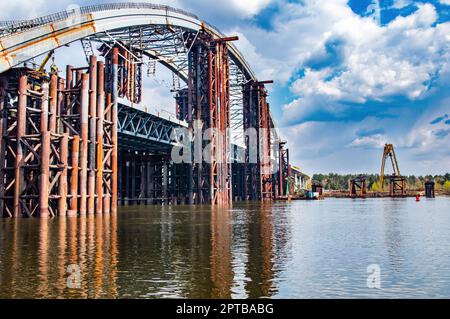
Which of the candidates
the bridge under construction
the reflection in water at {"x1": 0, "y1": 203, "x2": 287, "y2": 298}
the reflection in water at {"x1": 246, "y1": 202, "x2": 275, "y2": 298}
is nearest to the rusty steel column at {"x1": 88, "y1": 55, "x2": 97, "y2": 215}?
the bridge under construction

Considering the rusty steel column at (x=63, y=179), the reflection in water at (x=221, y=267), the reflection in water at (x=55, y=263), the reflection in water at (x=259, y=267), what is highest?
the rusty steel column at (x=63, y=179)

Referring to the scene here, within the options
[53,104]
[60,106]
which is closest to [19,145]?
[53,104]

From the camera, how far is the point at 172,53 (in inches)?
3844

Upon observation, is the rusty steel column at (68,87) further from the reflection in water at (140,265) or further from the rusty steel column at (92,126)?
the reflection in water at (140,265)

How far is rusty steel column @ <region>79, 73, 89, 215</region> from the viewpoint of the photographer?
51.0 metres

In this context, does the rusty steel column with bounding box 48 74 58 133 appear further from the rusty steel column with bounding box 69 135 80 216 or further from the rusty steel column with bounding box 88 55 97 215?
the rusty steel column with bounding box 88 55 97 215

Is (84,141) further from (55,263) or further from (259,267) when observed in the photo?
(259,267)

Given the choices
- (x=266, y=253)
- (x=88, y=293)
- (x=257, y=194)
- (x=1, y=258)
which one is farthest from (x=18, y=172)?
(x=257, y=194)

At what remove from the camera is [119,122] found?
7519cm

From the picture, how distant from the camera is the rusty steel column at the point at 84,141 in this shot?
51000mm

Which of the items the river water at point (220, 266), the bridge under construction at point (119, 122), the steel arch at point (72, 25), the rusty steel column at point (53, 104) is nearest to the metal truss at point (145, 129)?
the bridge under construction at point (119, 122)

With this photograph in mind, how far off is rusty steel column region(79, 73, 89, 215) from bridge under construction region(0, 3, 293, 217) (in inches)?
4.6

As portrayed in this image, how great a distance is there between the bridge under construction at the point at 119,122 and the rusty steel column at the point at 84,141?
0.38 ft
